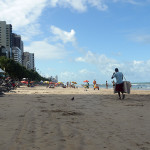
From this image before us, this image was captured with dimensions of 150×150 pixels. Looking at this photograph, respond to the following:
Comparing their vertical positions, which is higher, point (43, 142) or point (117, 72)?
point (117, 72)

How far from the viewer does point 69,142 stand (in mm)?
2824

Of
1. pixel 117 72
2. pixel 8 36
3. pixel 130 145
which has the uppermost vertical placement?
pixel 8 36

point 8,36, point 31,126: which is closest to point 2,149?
point 31,126

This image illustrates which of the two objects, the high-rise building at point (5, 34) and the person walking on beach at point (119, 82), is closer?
the person walking on beach at point (119, 82)

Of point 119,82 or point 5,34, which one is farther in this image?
point 5,34

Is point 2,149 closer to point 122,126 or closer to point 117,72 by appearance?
point 122,126

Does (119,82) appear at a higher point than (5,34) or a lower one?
lower

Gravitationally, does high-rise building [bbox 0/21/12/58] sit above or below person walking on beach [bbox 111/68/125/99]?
above

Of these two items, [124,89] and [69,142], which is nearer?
[69,142]

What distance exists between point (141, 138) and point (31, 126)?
6.96 ft

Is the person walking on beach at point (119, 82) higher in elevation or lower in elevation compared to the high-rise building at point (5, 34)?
lower

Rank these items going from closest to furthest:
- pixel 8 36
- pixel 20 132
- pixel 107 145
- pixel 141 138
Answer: pixel 107 145 → pixel 141 138 → pixel 20 132 → pixel 8 36

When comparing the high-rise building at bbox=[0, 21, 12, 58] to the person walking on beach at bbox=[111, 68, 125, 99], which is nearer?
the person walking on beach at bbox=[111, 68, 125, 99]

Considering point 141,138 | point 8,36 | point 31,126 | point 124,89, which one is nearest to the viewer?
point 141,138
